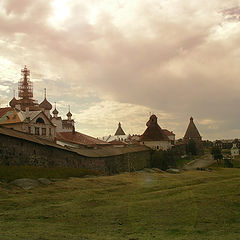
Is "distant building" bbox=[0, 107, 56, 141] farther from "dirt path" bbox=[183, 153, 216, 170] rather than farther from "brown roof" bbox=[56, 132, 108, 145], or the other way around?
"dirt path" bbox=[183, 153, 216, 170]

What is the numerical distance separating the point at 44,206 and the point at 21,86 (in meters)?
58.1

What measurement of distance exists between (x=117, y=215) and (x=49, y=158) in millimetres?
18090

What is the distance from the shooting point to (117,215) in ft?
45.0

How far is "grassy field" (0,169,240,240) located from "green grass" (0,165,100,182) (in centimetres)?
320

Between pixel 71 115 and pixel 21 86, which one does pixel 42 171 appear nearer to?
pixel 21 86

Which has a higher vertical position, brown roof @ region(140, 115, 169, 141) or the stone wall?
brown roof @ region(140, 115, 169, 141)

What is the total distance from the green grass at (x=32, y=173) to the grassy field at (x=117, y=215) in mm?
3201

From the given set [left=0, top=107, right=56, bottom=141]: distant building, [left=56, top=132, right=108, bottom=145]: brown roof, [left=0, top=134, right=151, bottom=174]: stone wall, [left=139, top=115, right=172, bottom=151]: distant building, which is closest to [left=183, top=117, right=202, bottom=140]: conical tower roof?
[left=139, top=115, right=172, bottom=151]: distant building

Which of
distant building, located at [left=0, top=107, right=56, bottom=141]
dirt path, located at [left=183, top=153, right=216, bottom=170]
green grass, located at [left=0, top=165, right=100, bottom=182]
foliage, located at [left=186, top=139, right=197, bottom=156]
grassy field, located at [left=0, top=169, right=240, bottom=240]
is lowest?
grassy field, located at [left=0, top=169, right=240, bottom=240]

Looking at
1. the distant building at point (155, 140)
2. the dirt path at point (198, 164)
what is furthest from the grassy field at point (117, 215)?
the distant building at point (155, 140)

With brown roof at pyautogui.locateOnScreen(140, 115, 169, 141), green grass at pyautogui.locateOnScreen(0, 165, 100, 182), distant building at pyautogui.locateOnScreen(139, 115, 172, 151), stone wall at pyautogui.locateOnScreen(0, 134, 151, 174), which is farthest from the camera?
brown roof at pyautogui.locateOnScreen(140, 115, 169, 141)

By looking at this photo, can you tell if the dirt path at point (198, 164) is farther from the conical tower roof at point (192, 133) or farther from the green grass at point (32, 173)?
the green grass at point (32, 173)

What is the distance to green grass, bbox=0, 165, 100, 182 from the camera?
22.7 meters

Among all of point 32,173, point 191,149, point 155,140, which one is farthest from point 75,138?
point 191,149
